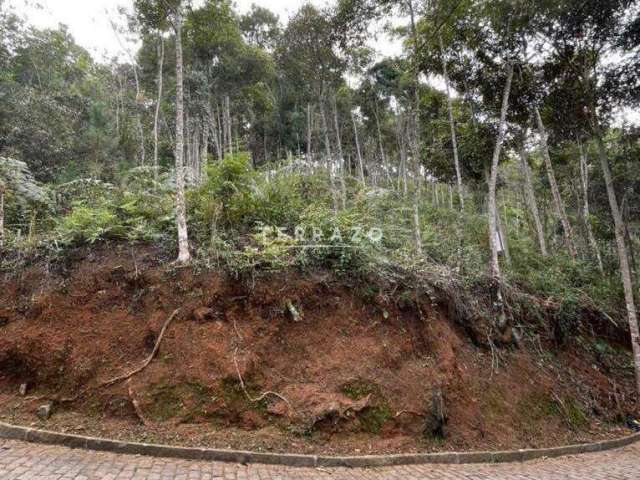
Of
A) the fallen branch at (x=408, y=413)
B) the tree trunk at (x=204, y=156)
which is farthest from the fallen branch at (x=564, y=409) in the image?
the tree trunk at (x=204, y=156)

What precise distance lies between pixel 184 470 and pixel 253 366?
143 centimetres

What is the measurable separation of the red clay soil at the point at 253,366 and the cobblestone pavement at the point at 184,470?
0.30 metres

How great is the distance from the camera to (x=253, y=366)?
4.86 m

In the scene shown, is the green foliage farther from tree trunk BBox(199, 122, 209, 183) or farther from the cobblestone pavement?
the cobblestone pavement

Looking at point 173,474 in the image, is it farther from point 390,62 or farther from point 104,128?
point 104,128

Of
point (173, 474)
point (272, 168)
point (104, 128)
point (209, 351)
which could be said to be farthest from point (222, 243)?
point (104, 128)

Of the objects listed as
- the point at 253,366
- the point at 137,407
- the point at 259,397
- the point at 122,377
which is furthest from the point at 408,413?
the point at 122,377

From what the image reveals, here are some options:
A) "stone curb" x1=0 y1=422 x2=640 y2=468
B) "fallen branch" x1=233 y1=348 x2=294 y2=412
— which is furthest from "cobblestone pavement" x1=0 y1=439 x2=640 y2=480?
"fallen branch" x1=233 y1=348 x2=294 y2=412

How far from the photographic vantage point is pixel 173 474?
3637 mm

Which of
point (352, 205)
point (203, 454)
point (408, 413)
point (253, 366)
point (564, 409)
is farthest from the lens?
point (352, 205)

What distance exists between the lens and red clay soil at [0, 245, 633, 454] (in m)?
4.47

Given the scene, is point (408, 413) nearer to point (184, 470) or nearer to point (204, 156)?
point (184, 470)

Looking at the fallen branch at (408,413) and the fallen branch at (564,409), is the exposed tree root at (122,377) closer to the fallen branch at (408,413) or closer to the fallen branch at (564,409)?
the fallen branch at (408,413)

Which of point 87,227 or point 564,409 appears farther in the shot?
point 564,409
